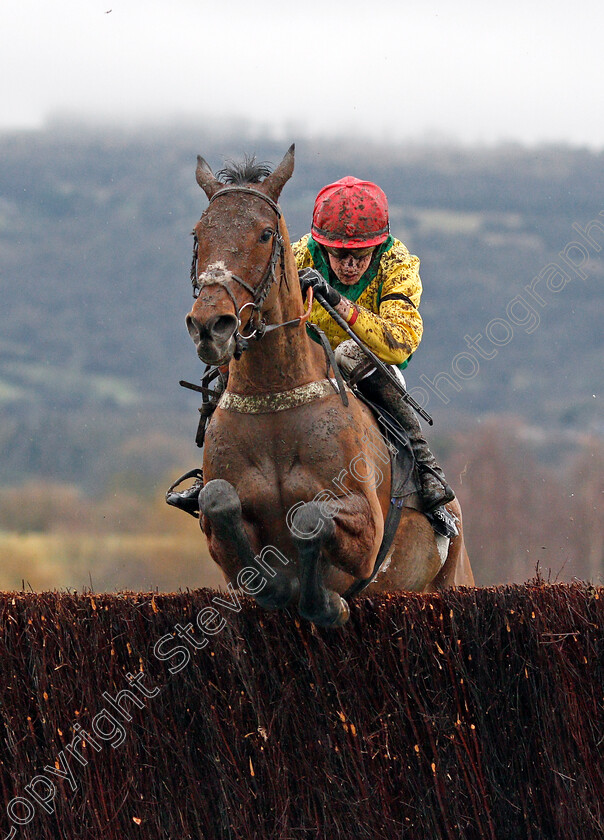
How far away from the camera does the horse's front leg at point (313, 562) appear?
482 cm

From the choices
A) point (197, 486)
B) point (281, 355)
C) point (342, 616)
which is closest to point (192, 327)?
point (281, 355)

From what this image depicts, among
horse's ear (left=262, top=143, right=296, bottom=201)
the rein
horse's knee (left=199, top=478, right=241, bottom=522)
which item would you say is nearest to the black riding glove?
the rein

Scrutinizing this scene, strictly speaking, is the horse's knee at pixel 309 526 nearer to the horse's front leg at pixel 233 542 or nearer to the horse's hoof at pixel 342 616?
the horse's front leg at pixel 233 542

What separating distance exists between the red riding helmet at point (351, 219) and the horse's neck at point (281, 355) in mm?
975

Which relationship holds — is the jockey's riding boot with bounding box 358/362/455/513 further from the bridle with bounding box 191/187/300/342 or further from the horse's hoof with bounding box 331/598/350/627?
the bridle with bounding box 191/187/300/342

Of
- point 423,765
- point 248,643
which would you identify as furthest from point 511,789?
point 248,643

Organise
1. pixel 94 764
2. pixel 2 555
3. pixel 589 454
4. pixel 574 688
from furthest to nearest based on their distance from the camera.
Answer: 1. pixel 589 454
2. pixel 2 555
3. pixel 94 764
4. pixel 574 688

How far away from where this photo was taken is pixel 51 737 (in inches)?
231

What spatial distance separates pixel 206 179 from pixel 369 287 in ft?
5.10

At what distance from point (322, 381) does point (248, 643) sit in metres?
1.39

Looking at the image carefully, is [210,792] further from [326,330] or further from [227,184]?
[227,184]

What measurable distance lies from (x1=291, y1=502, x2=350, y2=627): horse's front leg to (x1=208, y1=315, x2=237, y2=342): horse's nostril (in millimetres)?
903

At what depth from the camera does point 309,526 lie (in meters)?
4.81

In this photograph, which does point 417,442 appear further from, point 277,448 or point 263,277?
point 263,277
